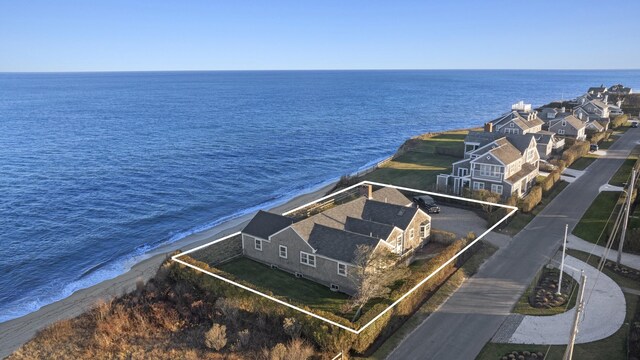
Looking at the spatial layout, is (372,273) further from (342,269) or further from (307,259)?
(307,259)

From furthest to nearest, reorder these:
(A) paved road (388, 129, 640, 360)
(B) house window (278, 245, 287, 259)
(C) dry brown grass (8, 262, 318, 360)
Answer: (B) house window (278, 245, 287, 259) → (C) dry brown grass (8, 262, 318, 360) → (A) paved road (388, 129, 640, 360)

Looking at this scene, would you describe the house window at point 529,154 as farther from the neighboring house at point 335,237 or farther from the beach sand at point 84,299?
the beach sand at point 84,299

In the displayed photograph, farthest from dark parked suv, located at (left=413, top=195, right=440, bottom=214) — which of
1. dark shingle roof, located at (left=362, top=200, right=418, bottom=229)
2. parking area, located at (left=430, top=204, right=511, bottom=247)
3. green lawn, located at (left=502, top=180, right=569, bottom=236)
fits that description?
dark shingle roof, located at (left=362, top=200, right=418, bottom=229)

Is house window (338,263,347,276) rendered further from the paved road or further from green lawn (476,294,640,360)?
green lawn (476,294,640,360)

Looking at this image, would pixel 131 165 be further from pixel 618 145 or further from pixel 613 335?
pixel 618 145

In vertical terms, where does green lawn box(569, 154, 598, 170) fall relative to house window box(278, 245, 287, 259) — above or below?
above

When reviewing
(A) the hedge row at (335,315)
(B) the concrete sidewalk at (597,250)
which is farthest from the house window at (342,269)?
(B) the concrete sidewalk at (597,250)

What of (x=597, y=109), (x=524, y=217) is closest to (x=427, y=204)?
(x=524, y=217)
